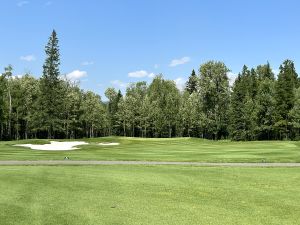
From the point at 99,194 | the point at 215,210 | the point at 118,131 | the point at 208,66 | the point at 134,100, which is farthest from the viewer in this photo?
the point at 118,131

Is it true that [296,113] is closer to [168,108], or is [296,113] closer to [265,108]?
[265,108]

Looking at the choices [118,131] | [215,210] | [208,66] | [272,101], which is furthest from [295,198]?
[118,131]

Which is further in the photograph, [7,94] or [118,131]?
[118,131]

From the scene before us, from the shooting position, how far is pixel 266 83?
104 meters

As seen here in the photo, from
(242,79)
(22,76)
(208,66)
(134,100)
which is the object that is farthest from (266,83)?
(22,76)

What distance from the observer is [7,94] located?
4247 inches

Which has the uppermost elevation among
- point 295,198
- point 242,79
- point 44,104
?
point 242,79

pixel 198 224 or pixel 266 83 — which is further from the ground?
pixel 266 83

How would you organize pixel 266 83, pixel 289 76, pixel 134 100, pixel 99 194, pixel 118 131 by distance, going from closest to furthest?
1. pixel 99 194
2. pixel 289 76
3. pixel 266 83
4. pixel 134 100
5. pixel 118 131

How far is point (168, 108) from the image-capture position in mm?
125688

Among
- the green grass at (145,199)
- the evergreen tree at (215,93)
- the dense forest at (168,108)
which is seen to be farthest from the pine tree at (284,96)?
the green grass at (145,199)

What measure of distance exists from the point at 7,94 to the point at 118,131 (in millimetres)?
48879

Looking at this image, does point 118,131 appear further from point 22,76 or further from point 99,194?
point 99,194

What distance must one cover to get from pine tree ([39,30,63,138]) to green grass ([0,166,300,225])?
81788mm
